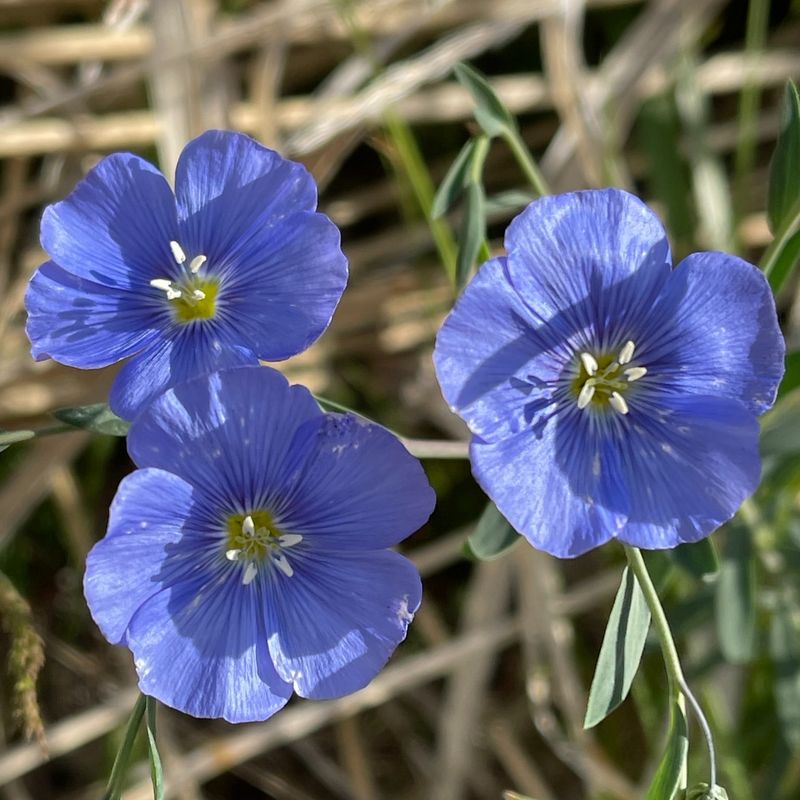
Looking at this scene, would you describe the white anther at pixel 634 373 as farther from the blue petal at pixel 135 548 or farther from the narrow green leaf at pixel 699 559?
the blue petal at pixel 135 548

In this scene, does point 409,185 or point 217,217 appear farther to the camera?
point 409,185

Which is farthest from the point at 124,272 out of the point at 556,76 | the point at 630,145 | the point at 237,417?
the point at 630,145

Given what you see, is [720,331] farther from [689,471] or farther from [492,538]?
[492,538]

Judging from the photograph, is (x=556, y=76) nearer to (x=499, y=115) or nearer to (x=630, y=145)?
(x=630, y=145)

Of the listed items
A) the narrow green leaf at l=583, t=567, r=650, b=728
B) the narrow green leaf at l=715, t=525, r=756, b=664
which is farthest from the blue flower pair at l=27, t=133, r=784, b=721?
the narrow green leaf at l=715, t=525, r=756, b=664

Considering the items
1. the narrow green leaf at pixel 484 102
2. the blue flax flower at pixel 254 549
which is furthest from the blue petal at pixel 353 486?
the narrow green leaf at pixel 484 102

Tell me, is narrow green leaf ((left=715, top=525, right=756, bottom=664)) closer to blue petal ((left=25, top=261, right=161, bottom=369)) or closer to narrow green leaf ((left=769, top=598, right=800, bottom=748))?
narrow green leaf ((left=769, top=598, right=800, bottom=748))

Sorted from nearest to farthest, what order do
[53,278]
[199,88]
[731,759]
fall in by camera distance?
[53,278] < [731,759] < [199,88]
